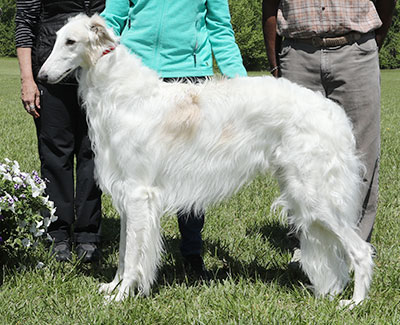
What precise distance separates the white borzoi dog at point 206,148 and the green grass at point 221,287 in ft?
0.70

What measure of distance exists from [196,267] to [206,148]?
3.93ft

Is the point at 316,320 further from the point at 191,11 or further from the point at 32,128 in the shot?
the point at 32,128

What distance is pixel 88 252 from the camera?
173 inches

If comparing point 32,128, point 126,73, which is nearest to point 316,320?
point 126,73

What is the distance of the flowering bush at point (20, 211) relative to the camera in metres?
3.84

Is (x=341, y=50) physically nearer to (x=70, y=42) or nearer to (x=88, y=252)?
(x=70, y=42)

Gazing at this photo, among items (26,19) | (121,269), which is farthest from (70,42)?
(121,269)

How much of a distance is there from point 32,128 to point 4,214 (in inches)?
269

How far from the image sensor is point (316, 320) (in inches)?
125

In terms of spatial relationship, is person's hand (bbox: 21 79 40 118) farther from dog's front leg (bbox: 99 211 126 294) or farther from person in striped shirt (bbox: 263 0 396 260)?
person in striped shirt (bbox: 263 0 396 260)

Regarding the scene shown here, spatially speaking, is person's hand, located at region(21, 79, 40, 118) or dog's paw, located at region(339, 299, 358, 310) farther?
person's hand, located at region(21, 79, 40, 118)

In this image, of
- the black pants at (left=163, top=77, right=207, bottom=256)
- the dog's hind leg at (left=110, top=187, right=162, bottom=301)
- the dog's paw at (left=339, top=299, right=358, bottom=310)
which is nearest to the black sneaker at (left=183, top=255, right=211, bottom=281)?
the black pants at (left=163, top=77, right=207, bottom=256)

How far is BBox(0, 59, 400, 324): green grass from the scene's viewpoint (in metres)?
3.24

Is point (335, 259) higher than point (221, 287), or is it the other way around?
point (335, 259)
